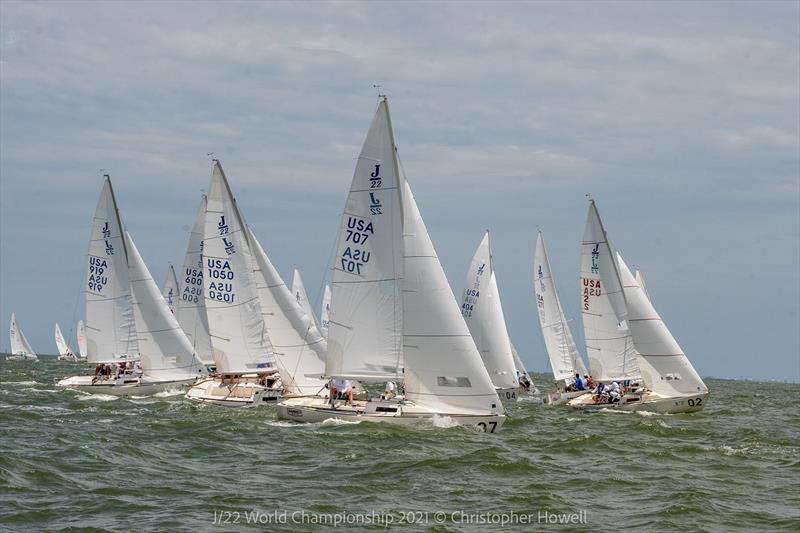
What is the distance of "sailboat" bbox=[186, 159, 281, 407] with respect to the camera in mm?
39688

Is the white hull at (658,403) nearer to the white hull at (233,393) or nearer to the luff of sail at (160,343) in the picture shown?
the white hull at (233,393)

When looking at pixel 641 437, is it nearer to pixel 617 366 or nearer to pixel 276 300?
pixel 617 366

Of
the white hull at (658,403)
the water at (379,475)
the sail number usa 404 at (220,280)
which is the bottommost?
the water at (379,475)

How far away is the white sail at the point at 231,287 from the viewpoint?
39.7m

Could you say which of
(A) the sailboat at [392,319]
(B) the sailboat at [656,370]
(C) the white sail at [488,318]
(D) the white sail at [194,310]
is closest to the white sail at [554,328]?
(C) the white sail at [488,318]

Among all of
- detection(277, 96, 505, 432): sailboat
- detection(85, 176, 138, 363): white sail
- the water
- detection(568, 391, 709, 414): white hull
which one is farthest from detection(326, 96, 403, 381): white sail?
detection(85, 176, 138, 363): white sail

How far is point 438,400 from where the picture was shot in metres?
28.1

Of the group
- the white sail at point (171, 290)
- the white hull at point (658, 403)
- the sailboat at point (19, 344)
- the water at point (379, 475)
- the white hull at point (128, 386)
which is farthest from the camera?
the sailboat at point (19, 344)

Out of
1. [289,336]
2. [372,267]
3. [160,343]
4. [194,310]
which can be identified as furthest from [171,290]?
[372,267]

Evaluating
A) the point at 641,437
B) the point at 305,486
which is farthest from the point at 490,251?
the point at 305,486

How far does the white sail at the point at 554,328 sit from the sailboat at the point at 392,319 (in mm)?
25417

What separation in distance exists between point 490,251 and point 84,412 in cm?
2291

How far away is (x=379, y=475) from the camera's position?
21969mm

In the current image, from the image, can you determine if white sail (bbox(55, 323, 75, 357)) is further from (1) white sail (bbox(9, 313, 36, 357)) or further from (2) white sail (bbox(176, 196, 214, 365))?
(2) white sail (bbox(176, 196, 214, 365))
